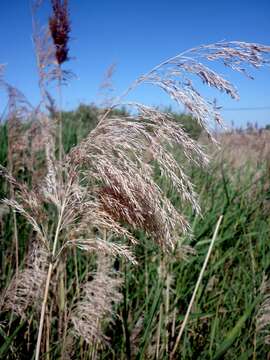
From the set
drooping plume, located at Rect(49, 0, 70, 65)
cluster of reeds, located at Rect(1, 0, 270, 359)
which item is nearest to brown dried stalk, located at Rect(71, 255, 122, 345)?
cluster of reeds, located at Rect(1, 0, 270, 359)

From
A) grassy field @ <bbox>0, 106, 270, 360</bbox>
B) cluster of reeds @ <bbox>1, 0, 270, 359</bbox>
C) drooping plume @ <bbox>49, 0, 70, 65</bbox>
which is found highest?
drooping plume @ <bbox>49, 0, 70, 65</bbox>

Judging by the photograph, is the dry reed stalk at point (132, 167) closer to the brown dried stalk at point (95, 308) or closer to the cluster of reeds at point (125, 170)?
the cluster of reeds at point (125, 170)

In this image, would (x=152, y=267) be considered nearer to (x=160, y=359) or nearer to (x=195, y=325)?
(x=195, y=325)

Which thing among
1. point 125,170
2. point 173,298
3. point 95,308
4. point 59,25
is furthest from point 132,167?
point 173,298

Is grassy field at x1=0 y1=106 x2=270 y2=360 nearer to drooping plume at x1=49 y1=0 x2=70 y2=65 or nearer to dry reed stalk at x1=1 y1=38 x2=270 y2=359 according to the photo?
dry reed stalk at x1=1 y1=38 x2=270 y2=359

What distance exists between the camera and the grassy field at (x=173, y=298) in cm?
124

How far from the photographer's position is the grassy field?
4.06ft

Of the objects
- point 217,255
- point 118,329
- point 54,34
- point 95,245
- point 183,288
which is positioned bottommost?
point 118,329

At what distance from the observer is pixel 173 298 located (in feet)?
5.74

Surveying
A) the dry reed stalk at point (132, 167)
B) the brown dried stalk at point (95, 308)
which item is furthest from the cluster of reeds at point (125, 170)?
the brown dried stalk at point (95, 308)

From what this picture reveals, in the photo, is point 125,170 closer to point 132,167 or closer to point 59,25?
point 132,167

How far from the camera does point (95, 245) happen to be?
2.88 feet

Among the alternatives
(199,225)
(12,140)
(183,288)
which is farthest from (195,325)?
(12,140)

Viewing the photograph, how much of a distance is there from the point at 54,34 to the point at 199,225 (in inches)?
66.4
